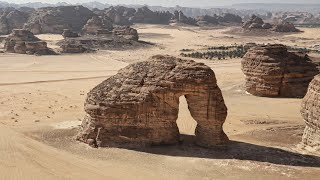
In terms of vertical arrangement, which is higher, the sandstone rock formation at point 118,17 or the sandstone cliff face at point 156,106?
the sandstone cliff face at point 156,106

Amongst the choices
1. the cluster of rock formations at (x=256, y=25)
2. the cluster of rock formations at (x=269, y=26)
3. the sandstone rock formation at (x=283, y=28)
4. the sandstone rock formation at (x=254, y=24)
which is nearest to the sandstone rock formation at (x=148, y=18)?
the sandstone rock formation at (x=254, y=24)

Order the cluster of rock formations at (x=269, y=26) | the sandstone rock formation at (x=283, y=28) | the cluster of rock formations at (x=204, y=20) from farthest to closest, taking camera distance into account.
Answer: the cluster of rock formations at (x=204, y=20) → the cluster of rock formations at (x=269, y=26) → the sandstone rock formation at (x=283, y=28)

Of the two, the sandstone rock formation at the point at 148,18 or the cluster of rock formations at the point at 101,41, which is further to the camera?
the sandstone rock formation at the point at 148,18

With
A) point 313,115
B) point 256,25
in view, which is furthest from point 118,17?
point 313,115

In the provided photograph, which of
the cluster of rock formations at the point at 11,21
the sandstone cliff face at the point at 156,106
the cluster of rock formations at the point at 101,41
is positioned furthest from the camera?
the cluster of rock formations at the point at 11,21

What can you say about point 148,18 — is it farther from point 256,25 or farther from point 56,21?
point 56,21

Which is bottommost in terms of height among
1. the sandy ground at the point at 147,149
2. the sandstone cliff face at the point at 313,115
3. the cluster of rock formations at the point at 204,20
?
the cluster of rock formations at the point at 204,20

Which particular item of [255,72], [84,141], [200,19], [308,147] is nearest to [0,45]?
[255,72]

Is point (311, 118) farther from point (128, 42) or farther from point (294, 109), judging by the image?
point (128, 42)

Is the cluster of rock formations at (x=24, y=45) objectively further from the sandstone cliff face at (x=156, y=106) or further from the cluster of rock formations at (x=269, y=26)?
the cluster of rock formations at (x=269, y=26)
